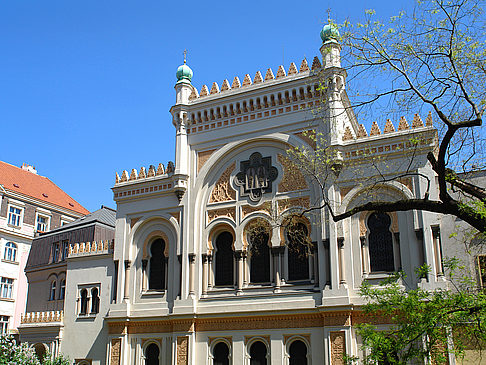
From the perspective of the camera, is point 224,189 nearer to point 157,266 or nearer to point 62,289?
point 157,266

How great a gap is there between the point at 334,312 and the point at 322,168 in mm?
5752

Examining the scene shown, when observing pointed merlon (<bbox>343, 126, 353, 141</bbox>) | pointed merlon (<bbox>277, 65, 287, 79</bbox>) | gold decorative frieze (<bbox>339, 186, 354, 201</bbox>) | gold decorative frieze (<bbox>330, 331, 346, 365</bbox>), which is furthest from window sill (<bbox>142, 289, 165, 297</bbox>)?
pointed merlon (<bbox>277, 65, 287, 79</bbox>)

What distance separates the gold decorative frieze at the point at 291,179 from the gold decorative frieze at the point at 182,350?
790 centimetres

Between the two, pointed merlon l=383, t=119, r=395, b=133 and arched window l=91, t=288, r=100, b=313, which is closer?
pointed merlon l=383, t=119, r=395, b=133

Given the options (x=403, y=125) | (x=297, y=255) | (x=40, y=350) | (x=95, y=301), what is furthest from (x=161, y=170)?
(x=403, y=125)

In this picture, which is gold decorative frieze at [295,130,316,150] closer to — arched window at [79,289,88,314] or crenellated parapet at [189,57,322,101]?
crenellated parapet at [189,57,322,101]

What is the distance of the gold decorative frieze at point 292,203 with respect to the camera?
23344 mm

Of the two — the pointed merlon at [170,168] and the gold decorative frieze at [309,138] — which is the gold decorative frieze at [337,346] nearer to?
the gold decorative frieze at [309,138]

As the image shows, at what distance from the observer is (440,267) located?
20.2 m

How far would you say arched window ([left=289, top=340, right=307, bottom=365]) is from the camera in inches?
864

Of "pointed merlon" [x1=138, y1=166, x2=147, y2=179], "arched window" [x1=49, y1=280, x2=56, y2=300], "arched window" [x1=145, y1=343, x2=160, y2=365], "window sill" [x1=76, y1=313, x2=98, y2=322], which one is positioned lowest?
"arched window" [x1=145, y1=343, x2=160, y2=365]

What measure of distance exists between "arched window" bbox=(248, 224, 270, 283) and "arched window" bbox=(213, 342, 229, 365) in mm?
3111

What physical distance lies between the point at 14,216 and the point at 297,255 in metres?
26.4

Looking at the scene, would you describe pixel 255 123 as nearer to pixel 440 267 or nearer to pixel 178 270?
pixel 178 270
